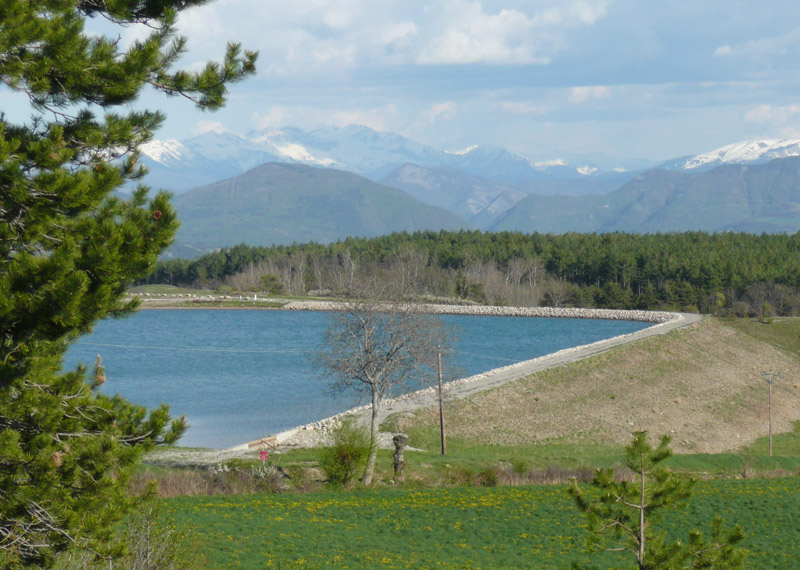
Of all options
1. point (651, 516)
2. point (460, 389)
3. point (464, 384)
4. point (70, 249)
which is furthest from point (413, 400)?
point (70, 249)

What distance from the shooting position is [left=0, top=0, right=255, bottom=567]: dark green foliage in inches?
280

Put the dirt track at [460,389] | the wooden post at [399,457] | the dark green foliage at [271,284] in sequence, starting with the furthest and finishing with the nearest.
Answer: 1. the dark green foliage at [271,284]
2. the dirt track at [460,389]
3. the wooden post at [399,457]

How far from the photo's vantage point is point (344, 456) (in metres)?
23.4

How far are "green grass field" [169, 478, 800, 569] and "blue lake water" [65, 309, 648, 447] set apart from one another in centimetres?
1174

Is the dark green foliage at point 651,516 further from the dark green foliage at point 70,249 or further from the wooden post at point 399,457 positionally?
the wooden post at point 399,457

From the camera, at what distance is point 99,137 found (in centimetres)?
821

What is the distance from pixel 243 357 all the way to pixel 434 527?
4340 centimetres

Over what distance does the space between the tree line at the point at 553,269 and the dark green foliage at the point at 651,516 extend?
271 feet

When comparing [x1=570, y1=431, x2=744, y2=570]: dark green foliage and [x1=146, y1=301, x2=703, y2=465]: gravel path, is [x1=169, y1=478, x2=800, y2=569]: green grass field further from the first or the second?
[x1=570, y1=431, x2=744, y2=570]: dark green foliage

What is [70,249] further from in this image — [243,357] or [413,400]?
[243,357]

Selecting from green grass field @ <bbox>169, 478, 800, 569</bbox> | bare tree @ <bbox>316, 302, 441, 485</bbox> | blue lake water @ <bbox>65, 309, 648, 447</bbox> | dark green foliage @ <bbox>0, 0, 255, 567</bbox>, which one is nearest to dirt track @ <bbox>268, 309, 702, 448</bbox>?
blue lake water @ <bbox>65, 309, 648, 447</bbox>

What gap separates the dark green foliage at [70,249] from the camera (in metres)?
7.11

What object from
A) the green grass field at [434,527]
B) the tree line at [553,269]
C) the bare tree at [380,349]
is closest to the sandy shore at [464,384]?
the bare tree at [380,349]

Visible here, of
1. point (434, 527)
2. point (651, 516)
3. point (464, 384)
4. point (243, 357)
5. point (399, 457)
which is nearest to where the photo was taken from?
point (651, 516)
